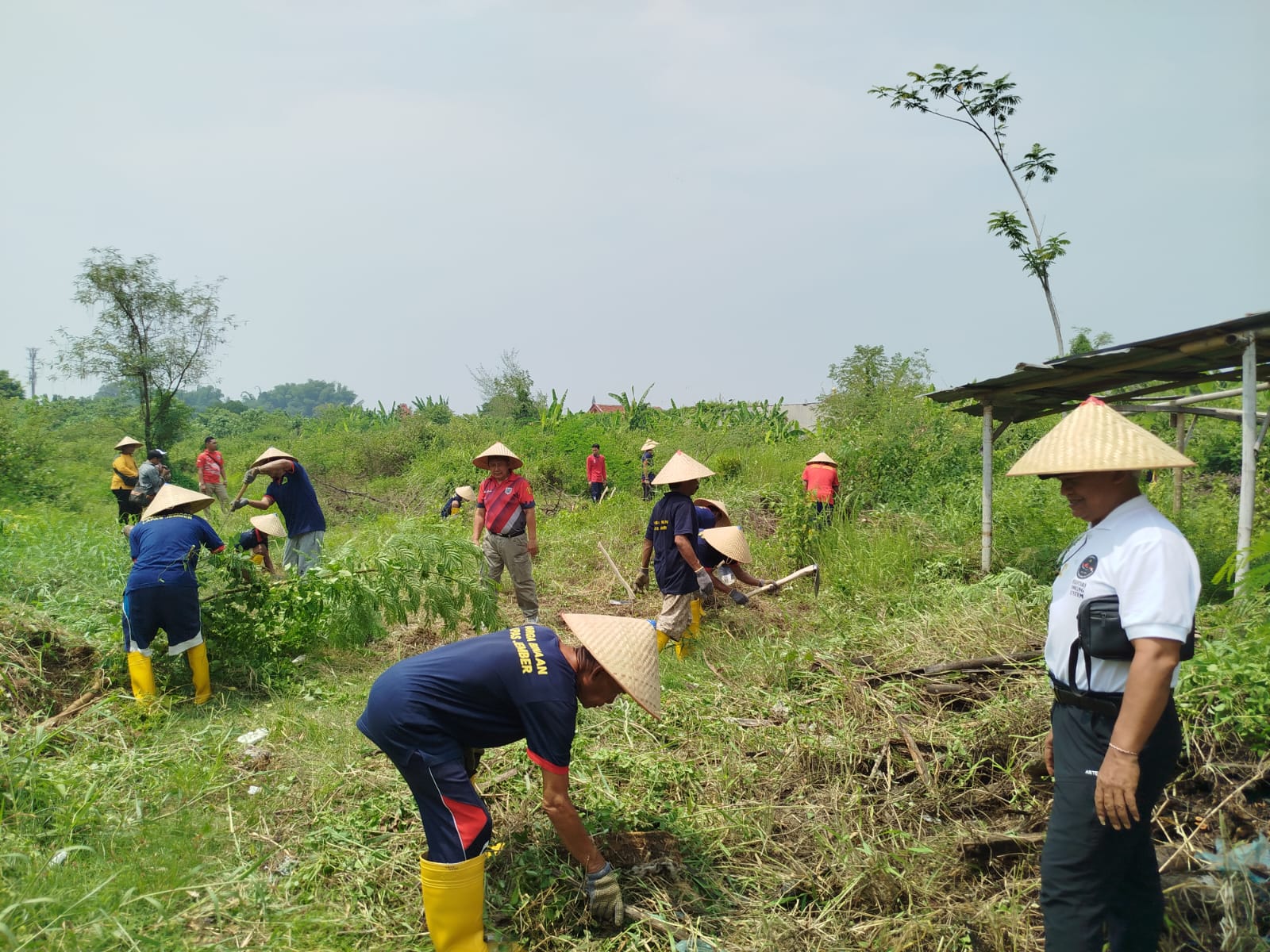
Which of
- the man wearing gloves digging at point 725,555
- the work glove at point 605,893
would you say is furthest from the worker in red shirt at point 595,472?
the work glove at point 605,893

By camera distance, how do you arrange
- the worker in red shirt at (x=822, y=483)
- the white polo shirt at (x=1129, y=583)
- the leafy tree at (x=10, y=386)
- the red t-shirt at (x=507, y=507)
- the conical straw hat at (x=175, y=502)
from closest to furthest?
the white polo shirt at (x=1129, y=583)
the conical straw hat at (x=175, y=502)
the red t-shirt at (x=507, y=507)
the worker in red shirt at (x=822, y=483)
the leafy tree at (x=10, y=386)

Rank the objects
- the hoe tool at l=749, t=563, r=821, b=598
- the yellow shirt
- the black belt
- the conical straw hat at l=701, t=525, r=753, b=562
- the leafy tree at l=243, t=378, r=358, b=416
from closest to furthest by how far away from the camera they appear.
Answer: the black belt → the conical straw hat at l=701, t=525, r=753, b=562 → the hoe tool at l=749, t=563, r=821, b=598 → the yellow shirt → the leafy tree at l=243, t=378, r=358, b=416

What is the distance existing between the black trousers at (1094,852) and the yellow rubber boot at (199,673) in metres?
4.93

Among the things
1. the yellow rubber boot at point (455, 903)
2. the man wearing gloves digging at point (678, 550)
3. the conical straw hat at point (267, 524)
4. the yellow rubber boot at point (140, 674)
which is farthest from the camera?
the conical straw hat at point (267, 524)

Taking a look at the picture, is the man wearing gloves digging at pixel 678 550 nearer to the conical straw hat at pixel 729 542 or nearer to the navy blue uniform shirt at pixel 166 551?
the conical straw hat at pixel 729 542

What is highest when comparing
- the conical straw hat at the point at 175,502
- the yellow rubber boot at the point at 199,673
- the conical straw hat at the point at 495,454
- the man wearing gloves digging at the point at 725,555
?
the conical straw hat at the point at 495,454

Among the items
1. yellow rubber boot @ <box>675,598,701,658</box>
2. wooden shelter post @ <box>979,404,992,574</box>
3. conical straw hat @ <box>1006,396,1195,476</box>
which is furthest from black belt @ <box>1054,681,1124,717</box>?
wooden shelter post @ <box>979,404,992,574</box>

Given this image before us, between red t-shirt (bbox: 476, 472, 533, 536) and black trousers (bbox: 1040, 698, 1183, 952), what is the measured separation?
5212mm

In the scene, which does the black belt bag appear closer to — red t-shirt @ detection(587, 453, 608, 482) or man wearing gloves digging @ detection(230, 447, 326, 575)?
man wearing gloves digging @ detection(230, 447, 326, 575)

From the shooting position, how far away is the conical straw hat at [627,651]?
8.75ft

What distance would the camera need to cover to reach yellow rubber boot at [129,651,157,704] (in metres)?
4.98

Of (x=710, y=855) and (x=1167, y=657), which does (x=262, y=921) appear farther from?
(x=1167, y=657)

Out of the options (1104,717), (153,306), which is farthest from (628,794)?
(153,306)

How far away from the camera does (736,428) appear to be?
1977cm
